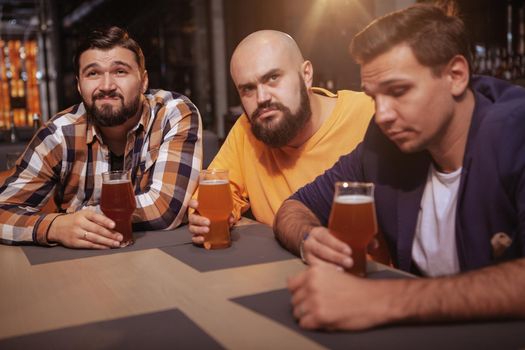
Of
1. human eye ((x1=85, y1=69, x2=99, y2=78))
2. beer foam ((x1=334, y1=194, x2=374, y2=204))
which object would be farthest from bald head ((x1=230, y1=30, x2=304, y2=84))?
beer foam ((x1=334, y1=194, x2=374, y2=204))

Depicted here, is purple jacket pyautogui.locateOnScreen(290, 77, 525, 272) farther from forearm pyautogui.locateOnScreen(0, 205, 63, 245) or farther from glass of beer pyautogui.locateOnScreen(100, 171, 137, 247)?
forearm pyautogui.locateOnScreen(0, 205, 63, 245)

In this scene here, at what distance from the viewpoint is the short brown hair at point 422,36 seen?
51.6 inches

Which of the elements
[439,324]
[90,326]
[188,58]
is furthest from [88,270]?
[188,58]

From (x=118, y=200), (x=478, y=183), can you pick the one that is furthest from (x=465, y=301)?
(x=118, y=200)

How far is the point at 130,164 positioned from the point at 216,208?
0.78 metres

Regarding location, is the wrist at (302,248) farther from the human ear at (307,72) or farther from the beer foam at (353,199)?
the human ear at (307,72)

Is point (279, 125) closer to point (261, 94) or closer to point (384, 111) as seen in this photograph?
point (261, 94)

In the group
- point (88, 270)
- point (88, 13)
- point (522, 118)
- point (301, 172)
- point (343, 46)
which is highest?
point (88, 13)

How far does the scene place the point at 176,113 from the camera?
216 centimetres

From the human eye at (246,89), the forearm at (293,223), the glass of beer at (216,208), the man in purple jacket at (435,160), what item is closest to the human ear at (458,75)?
the man in purple jacket at (435,160)

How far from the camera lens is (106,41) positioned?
6.93 feet

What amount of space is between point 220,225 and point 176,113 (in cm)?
77

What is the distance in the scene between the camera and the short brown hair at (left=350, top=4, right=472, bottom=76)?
4.30 feet

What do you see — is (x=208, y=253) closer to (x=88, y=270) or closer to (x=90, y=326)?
(x=88, y=270)
